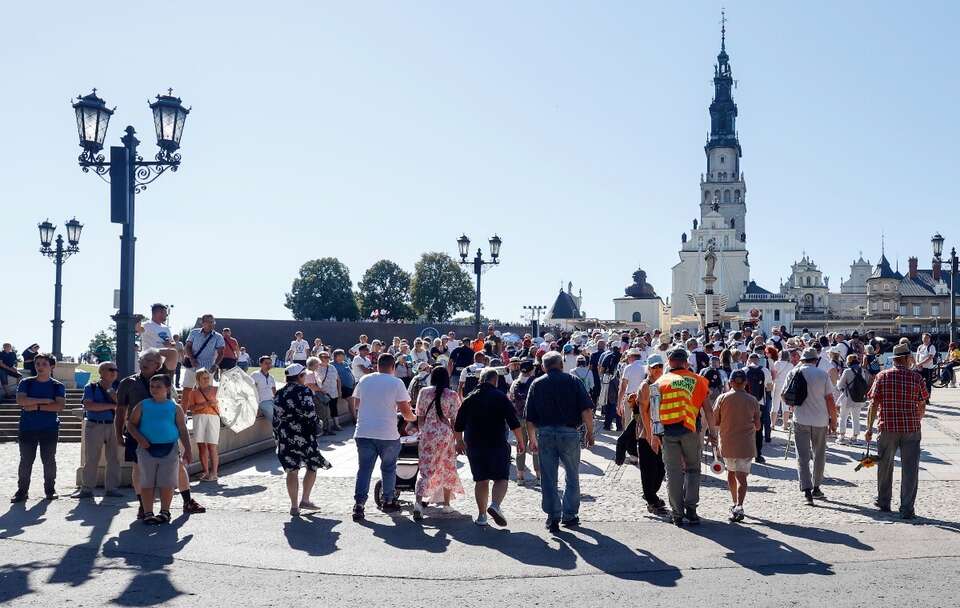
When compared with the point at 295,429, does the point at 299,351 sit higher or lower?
higher

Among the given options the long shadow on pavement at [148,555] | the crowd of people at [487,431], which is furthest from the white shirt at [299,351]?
the long shadow on pavement at [148,555]

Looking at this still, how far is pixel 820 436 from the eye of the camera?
11.3 metres

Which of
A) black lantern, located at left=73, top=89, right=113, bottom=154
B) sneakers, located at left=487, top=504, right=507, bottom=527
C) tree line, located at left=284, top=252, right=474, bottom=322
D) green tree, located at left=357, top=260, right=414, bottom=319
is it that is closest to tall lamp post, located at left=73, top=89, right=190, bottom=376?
black lantern, located at left=73, top=89, right=113, bottom=154

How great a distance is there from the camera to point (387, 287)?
96.6 meters

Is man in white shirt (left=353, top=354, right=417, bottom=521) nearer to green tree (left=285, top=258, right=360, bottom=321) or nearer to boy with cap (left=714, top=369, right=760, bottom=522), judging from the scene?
boy with cap (left=714, top=369, right=760, bottom=522)

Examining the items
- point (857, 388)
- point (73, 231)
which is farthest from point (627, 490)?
Result: point (73, 231)

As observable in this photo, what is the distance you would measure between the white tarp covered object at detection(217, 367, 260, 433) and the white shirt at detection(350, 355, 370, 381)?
3692 mm

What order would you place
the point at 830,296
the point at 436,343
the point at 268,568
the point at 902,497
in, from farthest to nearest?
the point at 830,296 → the point at 436,343 → the point at 902,497 → the point at 268,568

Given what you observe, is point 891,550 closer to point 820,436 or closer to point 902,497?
point 902,497

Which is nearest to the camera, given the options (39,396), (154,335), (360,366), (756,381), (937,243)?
(39,396)

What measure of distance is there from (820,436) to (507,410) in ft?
13.3

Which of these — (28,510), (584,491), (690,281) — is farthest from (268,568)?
(690,281)

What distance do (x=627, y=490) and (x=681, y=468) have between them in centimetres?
222

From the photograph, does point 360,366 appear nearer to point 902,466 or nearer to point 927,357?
point 902,466
